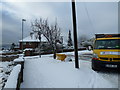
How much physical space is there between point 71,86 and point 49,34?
11482 millimetres

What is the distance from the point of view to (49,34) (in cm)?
1485

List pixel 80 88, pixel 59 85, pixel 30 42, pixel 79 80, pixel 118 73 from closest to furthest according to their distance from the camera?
1. pixel 80 88
2. pixel 59 85
3. pixel 79 80
4. pixel 118 73
5. pixel 30 42

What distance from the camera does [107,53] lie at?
574 cm

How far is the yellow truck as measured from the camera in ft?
18.2

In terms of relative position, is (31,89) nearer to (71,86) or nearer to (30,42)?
(71,86)

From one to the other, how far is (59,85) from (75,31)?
132 inches

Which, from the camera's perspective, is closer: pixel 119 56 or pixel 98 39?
pixel 119 56

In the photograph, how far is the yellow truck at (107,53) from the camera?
18.2 feet

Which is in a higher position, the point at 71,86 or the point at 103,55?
the point at 103,55

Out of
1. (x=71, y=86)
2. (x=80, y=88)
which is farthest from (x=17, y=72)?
(x=80, y=88)

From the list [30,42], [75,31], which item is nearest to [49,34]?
[75,31]

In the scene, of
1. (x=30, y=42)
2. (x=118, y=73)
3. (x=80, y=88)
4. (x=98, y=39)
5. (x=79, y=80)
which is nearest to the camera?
(x=80, y=88)

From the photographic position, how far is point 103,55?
19.0ft

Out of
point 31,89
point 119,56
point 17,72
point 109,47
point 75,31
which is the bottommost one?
point 31,89
